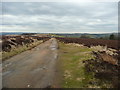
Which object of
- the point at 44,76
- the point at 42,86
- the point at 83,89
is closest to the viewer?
the point at 83,89

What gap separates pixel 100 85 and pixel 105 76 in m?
1.27

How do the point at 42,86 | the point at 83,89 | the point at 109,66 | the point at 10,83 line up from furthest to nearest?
1. the point at 109,66
2. the point at 10,83
3. the point at 42,86
4. the point at 83,89

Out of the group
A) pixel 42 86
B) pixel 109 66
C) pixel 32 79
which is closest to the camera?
pixel 42 86

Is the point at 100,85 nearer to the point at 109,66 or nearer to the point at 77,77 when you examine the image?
the point at 77,77

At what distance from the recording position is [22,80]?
30.2 ft

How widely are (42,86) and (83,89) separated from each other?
2285 mm

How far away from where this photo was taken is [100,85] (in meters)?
7.92

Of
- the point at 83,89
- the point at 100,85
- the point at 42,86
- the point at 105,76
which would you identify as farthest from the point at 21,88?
the point at 105,76

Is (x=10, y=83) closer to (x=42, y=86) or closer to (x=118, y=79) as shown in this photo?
(x=42, y=86)

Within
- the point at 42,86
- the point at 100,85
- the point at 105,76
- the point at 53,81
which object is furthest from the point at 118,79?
the point at 42,86

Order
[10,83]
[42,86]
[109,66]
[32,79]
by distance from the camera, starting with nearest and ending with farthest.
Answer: [42,86] → [10,83] → [32,79] → [109,66]

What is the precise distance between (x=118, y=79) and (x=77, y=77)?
99.2 inches

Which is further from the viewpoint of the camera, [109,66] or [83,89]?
[109,66]

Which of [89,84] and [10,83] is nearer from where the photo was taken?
[89,84]
